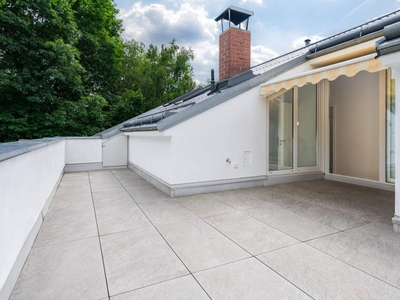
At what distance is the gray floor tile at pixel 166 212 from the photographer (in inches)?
211

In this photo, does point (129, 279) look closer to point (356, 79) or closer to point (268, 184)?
point (268, 184)

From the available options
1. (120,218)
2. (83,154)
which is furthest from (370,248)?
(83,154)

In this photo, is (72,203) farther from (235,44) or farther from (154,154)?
(235,44)

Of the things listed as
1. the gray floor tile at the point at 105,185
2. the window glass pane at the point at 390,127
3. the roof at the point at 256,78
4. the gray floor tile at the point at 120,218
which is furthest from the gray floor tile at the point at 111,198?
the window glass pane at the point at 390,127

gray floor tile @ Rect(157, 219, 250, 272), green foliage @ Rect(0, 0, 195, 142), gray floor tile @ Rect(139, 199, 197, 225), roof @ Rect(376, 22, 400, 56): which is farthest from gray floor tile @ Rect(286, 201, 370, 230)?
green foliage @ Rect(0, 0, 195, 142)

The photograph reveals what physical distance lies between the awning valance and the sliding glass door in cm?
143

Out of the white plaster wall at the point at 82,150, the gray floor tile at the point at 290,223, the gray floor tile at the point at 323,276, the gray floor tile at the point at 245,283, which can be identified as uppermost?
the white plaster wall at the point at 82,150

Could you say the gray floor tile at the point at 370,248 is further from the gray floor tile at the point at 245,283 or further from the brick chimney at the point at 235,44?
the brick chimney at the point at 235,44


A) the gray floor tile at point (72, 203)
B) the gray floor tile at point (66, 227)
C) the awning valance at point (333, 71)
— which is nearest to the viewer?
the gray floor tile at point (66, 227)

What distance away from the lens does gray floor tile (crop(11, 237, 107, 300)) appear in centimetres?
280

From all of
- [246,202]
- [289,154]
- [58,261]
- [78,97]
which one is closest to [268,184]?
[289,154]

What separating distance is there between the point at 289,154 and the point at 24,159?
875 cm

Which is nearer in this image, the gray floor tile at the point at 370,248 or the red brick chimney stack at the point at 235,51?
the gray floor tile at the point at 370,248

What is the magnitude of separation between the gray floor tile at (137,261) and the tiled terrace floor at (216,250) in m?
0.02
